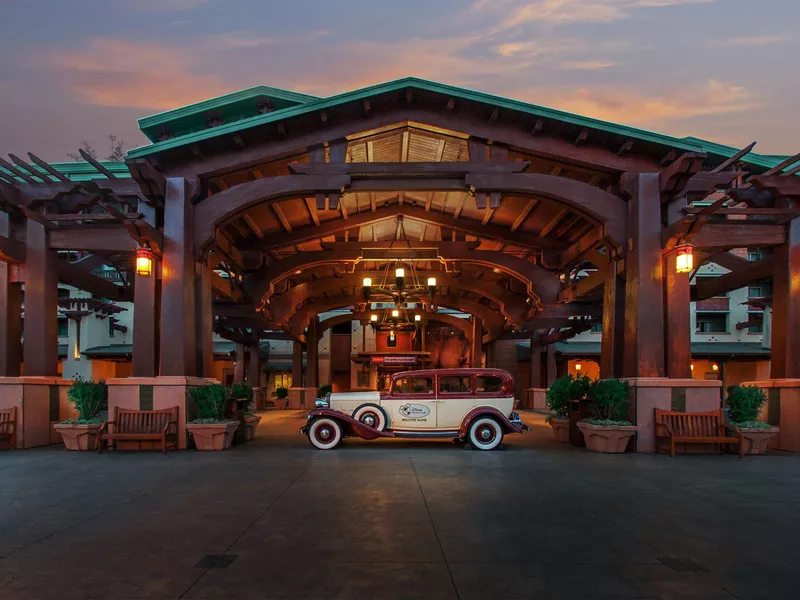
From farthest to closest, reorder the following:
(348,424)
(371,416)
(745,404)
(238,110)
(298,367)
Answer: (298,367)
(238,110)
(371,416)
(348,424)
(745,404)

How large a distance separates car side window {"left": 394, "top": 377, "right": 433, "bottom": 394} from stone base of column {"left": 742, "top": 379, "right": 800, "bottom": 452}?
24.8ft

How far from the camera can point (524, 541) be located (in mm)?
6016

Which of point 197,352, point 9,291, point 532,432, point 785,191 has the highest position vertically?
point 785,191

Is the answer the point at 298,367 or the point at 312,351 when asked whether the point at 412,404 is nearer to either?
the point at 312,351

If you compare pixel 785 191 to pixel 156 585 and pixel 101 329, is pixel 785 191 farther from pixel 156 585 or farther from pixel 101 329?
pixel 101 329

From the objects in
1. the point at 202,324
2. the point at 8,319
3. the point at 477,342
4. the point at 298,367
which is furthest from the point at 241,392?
the point at 477,342

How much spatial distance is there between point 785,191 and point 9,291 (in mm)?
17041

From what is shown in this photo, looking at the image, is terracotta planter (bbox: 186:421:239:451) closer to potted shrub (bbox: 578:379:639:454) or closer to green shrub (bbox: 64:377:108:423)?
green shrub (bbox: 64:377:108:423)

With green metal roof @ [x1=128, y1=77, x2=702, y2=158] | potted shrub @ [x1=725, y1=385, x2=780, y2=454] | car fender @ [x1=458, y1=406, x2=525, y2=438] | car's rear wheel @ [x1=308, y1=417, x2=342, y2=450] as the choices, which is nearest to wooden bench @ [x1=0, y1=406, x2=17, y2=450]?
green metal roof @ [x1=128, y1=77, x2=702, y2=158]

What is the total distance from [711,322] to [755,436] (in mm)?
29803

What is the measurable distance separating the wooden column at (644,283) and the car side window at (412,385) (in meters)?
4.36

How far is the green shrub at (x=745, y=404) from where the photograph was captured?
13180 millimetres

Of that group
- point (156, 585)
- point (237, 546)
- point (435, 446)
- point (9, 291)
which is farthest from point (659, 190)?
point (9, 291)

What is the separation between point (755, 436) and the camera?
511 inches
